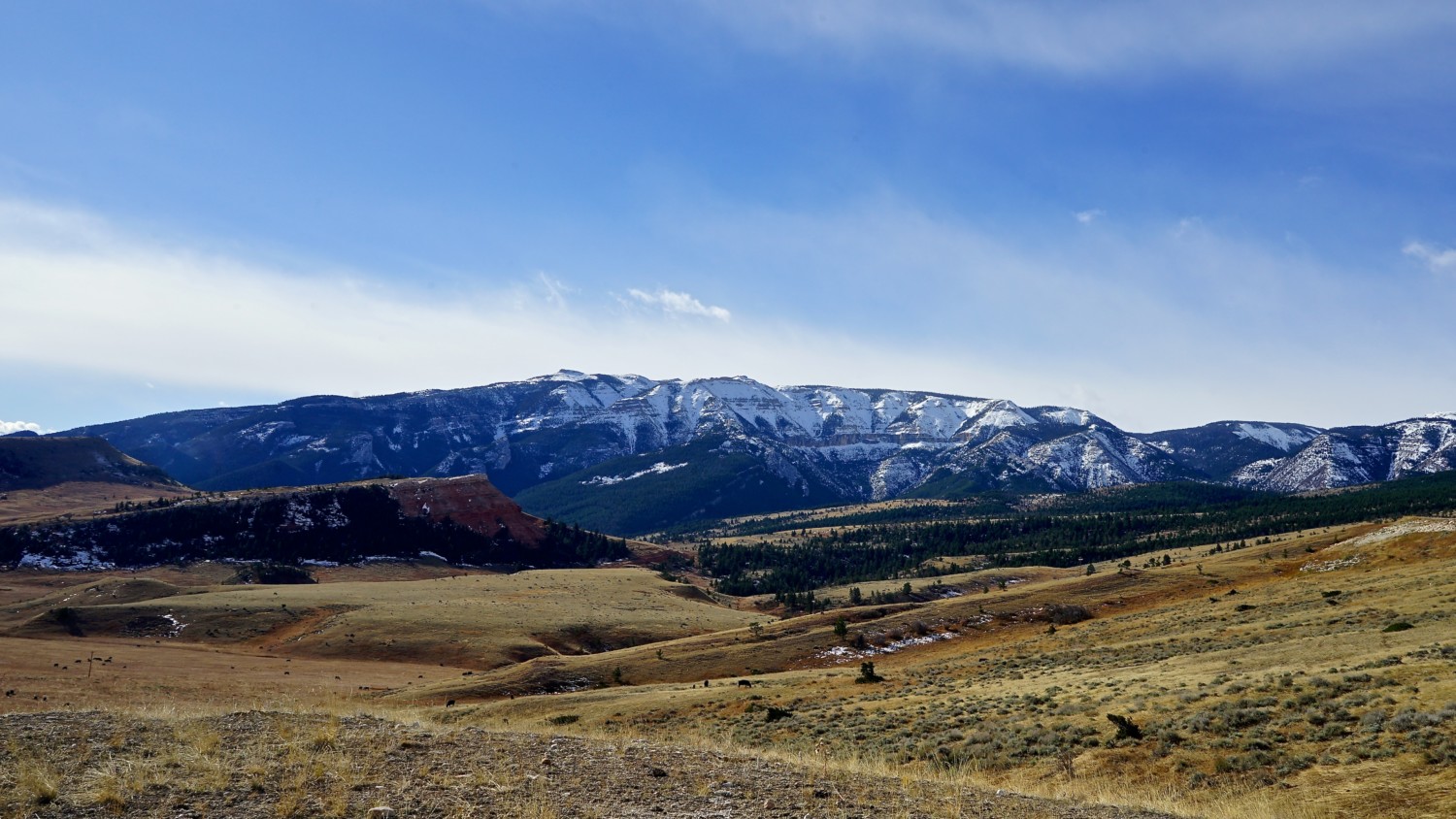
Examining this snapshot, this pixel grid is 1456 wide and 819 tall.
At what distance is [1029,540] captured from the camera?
167375mm

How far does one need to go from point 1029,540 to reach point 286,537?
138m

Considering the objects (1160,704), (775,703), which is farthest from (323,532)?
(1160,704)

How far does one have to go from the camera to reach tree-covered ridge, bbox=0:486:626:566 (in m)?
109

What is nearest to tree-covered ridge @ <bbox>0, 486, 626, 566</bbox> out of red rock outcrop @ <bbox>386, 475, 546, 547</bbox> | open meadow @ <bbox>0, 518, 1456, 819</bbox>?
red rock outcrop @ <bbox>386, 475, 546, 547</bbox>

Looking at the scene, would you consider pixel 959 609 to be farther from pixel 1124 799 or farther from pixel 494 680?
pixel 1124 799

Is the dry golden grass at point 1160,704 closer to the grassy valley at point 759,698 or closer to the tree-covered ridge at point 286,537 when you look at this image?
the grassy valley at point 759,698

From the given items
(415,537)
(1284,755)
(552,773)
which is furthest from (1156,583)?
(415,537)

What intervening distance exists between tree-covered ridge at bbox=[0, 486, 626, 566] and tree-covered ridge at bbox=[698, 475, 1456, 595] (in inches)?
1266

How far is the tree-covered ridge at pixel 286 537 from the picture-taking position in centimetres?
10894

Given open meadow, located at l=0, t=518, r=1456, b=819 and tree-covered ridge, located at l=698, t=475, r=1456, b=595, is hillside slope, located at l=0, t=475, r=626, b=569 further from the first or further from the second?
open meadow, located at l=0, t=518, r=1456, b=819

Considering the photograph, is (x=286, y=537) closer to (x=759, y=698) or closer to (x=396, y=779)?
(x=759, y=698)

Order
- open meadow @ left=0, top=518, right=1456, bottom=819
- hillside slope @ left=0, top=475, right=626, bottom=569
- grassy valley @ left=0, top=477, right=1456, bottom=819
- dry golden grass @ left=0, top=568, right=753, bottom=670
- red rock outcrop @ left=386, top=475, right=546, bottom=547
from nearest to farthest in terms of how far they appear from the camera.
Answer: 1. open meadow @ left=0, top=518, right=1456, bottom=819
2. grassy valley @ left=0, top=477, right=1456, bottom=819
3. dry golden grass @ left=0, top=568, right=753, bottom=670
4. hillside slope @ left=0, top=475, right=626, bottom=569
5. red rock outcrop @ left=386, top=475, right=546, bottom=547

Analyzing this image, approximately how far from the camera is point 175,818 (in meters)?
9.42

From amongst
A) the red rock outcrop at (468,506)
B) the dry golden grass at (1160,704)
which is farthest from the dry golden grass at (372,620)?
the red rock outcrop at (468,506)
